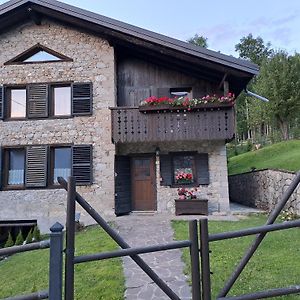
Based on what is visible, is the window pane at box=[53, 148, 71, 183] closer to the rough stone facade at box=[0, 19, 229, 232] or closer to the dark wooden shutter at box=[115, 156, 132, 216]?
the rough stone facade at box=[0, 19, 229, 232]

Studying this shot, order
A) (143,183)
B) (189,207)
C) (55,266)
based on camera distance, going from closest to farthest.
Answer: (55,266)
(189,207)
(143,183)

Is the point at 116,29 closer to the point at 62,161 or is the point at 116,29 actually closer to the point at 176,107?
the point at 176,107

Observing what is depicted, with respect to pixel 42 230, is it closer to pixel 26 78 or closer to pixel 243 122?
pixel 26 78

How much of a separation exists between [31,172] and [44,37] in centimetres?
545

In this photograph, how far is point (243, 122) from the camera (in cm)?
3747

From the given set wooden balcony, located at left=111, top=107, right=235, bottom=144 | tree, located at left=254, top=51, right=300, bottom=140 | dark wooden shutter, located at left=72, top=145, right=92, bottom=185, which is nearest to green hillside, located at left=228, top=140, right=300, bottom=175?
tree, located at left=254, top=51, right=300, bottom=140

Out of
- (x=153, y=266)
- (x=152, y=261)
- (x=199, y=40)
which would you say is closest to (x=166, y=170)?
(x=152, y=261)

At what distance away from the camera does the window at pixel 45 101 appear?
12.9 metres

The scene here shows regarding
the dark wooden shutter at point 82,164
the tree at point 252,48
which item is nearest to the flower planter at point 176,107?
the dark wooden shutter at point 82,164

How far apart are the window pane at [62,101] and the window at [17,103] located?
1261 millimetres

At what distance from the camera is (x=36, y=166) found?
12.7 metres

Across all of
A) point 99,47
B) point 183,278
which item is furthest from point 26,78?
point 183,278

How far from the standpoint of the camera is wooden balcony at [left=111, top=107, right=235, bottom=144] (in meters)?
12.0

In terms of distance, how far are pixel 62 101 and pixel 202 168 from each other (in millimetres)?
6133
